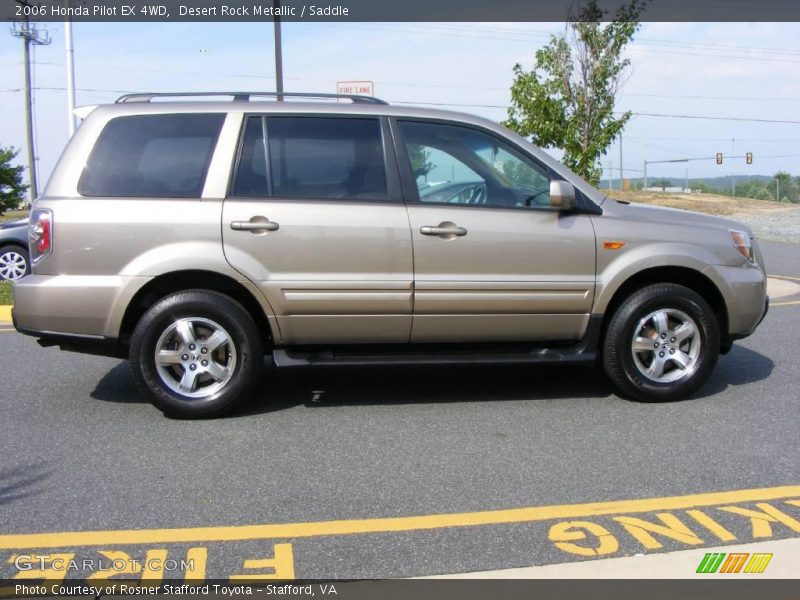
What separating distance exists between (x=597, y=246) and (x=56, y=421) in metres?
3.63

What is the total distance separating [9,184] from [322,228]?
3074 centimetres

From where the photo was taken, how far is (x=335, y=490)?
407 centimetres

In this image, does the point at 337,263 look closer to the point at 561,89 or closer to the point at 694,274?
the point at 694,274

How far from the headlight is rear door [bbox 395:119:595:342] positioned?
107 cm

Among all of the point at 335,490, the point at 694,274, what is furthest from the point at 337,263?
the point at 694,274

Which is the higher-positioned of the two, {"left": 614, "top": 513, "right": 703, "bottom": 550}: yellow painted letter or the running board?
the running board

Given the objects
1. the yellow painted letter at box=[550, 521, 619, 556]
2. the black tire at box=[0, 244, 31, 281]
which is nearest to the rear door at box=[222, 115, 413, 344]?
the yellow painted letter at box=[550, 521, 619, 556]

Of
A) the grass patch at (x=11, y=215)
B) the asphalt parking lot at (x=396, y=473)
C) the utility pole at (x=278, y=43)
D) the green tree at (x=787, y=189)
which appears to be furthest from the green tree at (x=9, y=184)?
the green tree at (x=787, y=189)

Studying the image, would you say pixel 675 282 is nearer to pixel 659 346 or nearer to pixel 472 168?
pixel 659 346

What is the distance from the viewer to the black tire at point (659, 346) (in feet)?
17.9

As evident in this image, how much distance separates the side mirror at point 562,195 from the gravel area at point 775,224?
17483mm

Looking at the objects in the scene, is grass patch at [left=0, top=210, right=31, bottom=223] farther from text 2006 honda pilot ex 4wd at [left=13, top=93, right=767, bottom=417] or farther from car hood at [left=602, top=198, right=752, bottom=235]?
car hood at [left=602, top=198, right=752, bottom=235]

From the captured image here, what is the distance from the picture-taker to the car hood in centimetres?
552

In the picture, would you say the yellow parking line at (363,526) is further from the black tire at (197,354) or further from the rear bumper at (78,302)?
the rear bumper at (78,302)
